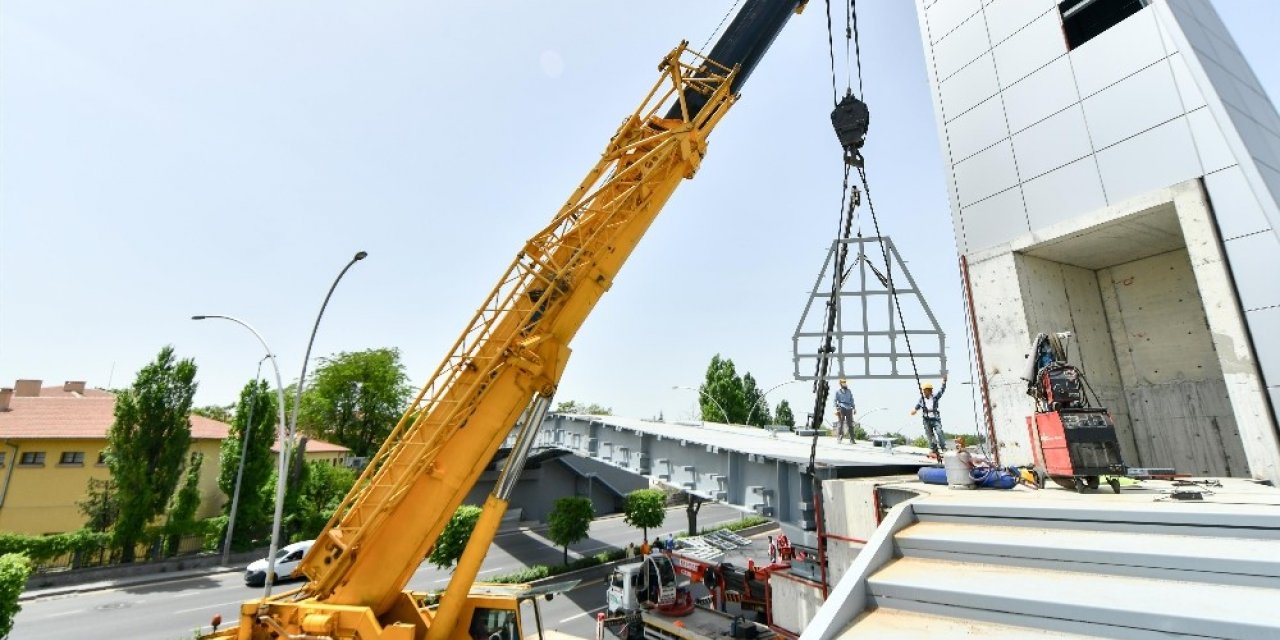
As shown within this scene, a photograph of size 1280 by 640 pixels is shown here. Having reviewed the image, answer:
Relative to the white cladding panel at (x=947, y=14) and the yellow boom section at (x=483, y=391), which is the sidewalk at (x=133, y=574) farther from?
the white cladding panel at (x=947, y=14)

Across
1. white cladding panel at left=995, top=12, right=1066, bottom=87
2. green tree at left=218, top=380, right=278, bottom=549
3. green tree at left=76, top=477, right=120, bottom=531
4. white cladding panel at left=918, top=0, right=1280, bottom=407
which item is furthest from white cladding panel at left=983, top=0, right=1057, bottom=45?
green tree at left=76, top=477, right=120, bottom=531

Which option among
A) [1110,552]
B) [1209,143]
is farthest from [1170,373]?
[1110,552]

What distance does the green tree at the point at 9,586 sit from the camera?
1216cm

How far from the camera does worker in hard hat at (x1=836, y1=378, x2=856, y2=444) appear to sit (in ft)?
56.1

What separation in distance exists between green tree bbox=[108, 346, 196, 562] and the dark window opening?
121 ft

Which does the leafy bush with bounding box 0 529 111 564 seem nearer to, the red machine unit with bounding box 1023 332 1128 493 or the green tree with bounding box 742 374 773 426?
the red machine unit with bounding box 1023 332 1128 493

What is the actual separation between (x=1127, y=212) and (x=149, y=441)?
3738 centimetres

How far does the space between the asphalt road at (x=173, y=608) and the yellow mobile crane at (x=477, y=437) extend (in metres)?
10.2

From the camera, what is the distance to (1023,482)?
7.62m

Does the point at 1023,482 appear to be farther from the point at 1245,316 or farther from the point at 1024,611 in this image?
the point at 1024,611

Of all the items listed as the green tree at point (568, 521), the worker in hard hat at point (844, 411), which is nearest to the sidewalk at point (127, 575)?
the green tree at point (568, 521)

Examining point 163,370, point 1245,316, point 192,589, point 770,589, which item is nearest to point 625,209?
point 1245,316

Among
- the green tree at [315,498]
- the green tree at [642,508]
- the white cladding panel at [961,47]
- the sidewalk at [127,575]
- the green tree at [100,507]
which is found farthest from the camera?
the green tree at [315,498]

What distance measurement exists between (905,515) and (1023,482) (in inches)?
156
